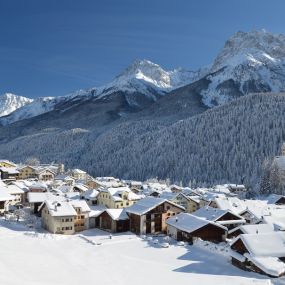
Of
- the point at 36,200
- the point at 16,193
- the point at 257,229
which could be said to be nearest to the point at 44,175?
the point at 16,193

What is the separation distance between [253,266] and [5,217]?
4947 cm

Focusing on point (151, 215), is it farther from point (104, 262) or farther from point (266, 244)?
point (266, 244)

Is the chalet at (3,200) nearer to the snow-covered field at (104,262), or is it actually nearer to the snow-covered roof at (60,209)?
the snow-covered roof at (60,209)

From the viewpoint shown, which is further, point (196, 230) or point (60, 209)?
point (60, 209)

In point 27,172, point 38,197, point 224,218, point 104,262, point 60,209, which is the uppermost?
point 27,172

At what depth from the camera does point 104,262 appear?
189 feet

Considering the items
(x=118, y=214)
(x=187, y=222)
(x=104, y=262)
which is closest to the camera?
(x=104, y=262)

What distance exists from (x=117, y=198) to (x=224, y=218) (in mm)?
27075

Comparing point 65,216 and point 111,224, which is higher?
point 65,216

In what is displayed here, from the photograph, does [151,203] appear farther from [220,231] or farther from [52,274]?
[52,274]

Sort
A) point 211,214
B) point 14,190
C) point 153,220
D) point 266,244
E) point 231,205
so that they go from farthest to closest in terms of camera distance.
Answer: point 14,190 → point 231,205 → point 153,220 → point 211,214 → point 266,244

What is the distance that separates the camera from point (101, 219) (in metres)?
83.1

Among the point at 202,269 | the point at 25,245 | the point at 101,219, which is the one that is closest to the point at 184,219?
the point at 101,219

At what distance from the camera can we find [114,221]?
8031cm
